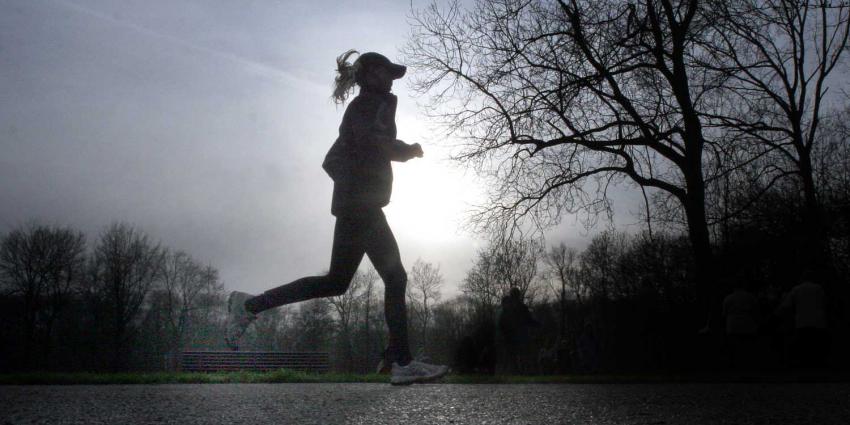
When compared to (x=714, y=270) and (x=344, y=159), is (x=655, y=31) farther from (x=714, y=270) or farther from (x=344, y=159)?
(x=344, y=159)

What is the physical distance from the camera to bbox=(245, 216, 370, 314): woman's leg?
4.96 m

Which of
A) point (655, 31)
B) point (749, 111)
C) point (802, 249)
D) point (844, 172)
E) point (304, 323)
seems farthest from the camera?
point (304, 323)

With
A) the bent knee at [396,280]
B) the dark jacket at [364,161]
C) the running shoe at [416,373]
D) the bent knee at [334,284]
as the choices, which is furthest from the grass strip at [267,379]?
the dark jacket at [364,161]

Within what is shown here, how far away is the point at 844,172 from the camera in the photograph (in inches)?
849

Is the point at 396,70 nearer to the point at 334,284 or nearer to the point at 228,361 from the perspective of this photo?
the point at 334,284

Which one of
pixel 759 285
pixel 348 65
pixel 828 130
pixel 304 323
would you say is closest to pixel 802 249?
pixel 759 285

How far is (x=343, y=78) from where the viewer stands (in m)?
5.54

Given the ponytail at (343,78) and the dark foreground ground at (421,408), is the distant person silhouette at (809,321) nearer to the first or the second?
the dark foreground ground at (421,408)

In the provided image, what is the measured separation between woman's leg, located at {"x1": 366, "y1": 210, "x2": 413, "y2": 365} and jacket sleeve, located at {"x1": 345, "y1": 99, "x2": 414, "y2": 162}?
46 cm

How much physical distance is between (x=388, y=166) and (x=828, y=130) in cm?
2139

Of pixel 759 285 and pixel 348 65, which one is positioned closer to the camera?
pixel 348 65

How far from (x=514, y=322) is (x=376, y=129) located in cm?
700

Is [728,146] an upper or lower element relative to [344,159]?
upper

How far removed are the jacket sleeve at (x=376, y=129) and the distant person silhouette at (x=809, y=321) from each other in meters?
6.96
